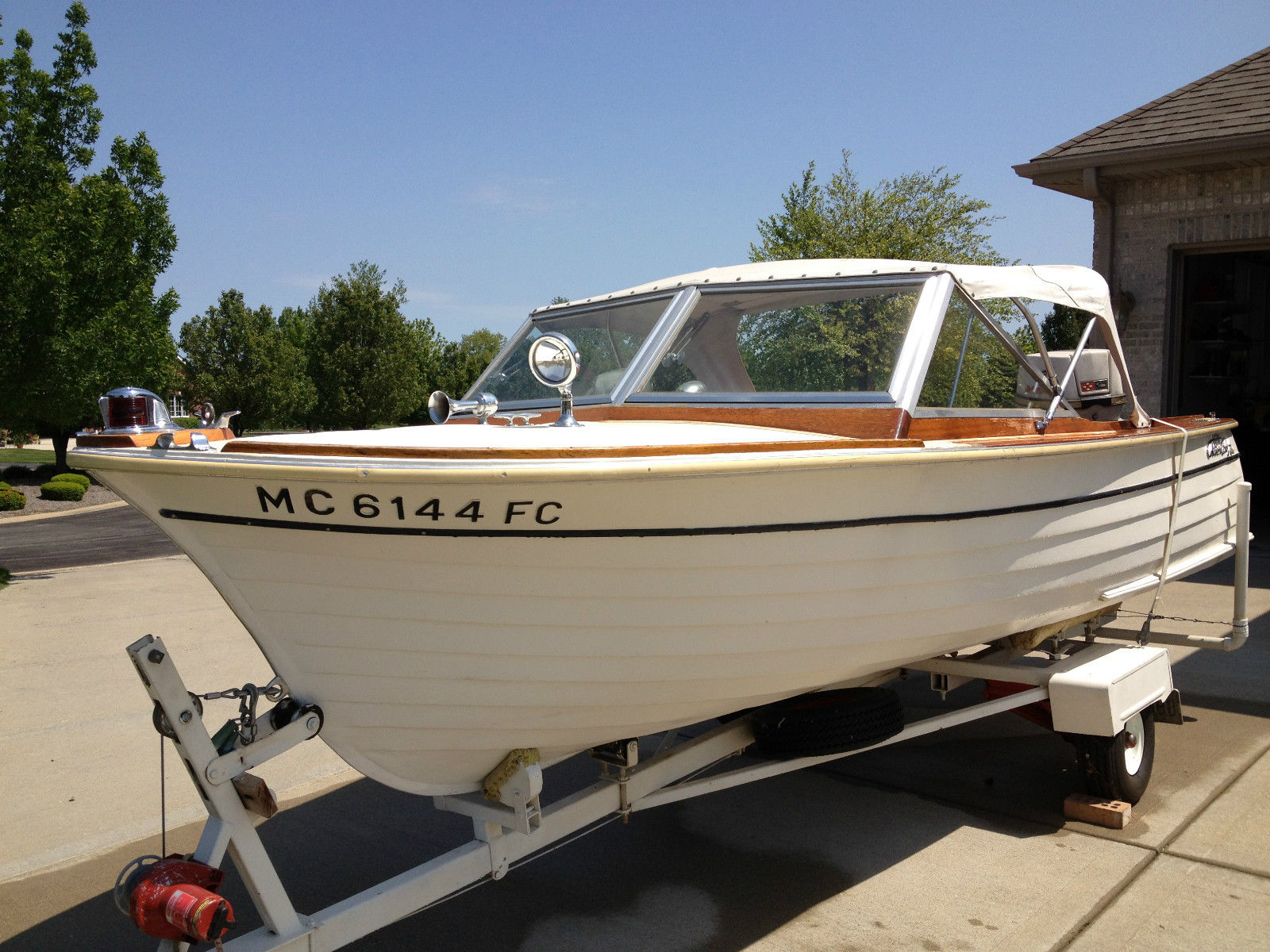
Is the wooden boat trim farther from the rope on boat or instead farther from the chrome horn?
the rope on boat

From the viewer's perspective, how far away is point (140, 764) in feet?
15.8

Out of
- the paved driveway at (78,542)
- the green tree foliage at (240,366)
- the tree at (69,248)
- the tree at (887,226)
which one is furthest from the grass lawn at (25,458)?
the tree at (887,226)

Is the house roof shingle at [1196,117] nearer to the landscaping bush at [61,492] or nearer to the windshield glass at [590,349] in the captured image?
the windshield glass at [590,349]

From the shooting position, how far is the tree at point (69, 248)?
12547mm

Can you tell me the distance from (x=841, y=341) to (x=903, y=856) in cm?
195

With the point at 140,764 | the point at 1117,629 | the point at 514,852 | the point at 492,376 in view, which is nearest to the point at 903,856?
the point at 514,852

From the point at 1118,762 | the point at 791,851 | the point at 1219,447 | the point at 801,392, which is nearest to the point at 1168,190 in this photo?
the point at 1219,447

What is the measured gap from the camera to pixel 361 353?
2747 centimetres

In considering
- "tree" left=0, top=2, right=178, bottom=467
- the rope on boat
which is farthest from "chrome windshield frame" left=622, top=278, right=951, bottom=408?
"tree" left=0, top=2, right=178, bottom=467

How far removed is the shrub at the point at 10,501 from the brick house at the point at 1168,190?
17.7 meters

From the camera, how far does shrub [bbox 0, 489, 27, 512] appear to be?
18156 millimetres

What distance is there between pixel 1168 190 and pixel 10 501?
1899 centimetres

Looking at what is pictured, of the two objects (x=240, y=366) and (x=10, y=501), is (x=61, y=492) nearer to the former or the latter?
(x=10, y=501)

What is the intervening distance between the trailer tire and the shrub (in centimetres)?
1882
